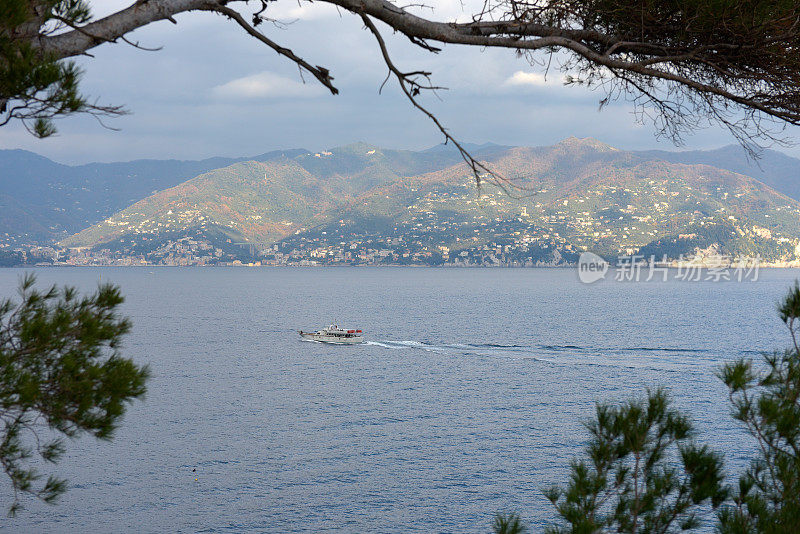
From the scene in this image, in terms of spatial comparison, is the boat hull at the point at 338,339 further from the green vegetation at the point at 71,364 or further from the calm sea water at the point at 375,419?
the green vegetation at the point at 71,364

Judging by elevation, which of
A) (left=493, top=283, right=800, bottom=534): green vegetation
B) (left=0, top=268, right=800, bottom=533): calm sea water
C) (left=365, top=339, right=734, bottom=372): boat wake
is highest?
(left=493, top=283, right=800, bottom=534): green vegetation

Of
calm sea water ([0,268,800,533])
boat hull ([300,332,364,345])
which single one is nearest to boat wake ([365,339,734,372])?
calm sea water ([0,268,800,533])

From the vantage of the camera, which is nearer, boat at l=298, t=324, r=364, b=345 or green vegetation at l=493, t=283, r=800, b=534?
green vegetation at l=493, t=283, r=800, b=534

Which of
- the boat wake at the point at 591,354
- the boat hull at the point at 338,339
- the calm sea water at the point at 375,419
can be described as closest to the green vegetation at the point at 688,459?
the calm sea water at the point at 375,419

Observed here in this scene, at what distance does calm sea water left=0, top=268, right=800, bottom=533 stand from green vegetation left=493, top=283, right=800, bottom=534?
201 cm

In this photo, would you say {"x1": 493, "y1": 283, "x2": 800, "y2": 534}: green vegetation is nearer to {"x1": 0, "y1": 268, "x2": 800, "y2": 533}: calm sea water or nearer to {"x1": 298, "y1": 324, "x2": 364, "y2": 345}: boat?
{"x1": 0, "y1": 268, "x2": 800, "y2": 533}: calm sea water

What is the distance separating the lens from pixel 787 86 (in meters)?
5.15

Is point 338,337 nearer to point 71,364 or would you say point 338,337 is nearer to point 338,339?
point 338,339

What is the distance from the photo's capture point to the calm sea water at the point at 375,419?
27.5m

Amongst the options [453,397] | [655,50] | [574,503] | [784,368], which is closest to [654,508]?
[574,503]

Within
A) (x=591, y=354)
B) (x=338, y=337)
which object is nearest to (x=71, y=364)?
(x=591, y=354)

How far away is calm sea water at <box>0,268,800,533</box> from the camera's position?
27516mm

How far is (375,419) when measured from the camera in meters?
40.1

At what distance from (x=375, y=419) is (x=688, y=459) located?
36.1 meters
